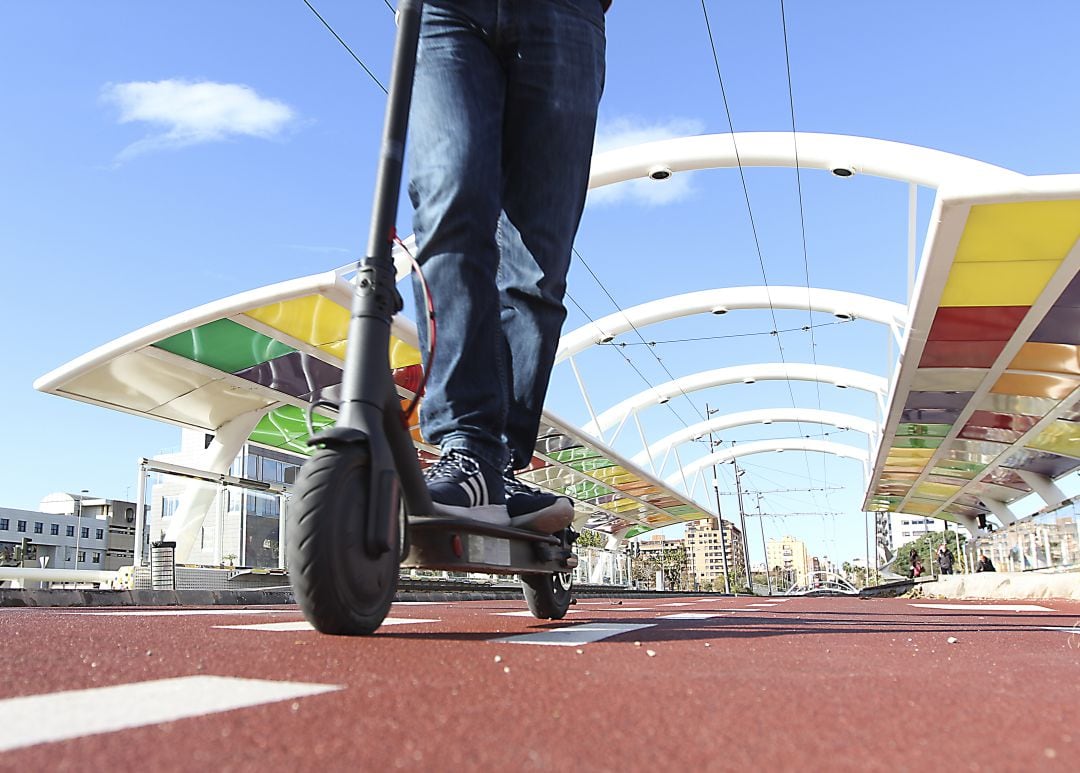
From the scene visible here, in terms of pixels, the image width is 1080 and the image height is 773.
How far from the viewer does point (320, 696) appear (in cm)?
94

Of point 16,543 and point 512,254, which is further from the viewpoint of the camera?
point 16,543

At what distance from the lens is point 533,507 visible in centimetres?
236

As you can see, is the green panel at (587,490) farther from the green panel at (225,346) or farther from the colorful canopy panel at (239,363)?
the green panel at (225,346)

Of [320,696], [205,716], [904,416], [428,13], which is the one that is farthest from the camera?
[904,416]

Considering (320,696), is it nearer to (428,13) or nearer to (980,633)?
(428,13)

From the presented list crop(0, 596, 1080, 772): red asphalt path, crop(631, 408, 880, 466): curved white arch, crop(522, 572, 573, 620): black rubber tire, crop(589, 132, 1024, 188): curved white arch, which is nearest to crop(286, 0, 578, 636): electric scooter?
crop(0, 596, 1080, 772): red asphalt path

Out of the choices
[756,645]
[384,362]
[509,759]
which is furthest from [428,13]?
[509,759]

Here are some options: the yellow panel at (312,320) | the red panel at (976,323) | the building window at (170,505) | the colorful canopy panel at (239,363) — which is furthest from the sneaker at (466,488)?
the building window at (170,505)

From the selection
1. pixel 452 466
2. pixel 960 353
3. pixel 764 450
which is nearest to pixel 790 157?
pixel 960 353

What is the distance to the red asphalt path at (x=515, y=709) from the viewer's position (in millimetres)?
694

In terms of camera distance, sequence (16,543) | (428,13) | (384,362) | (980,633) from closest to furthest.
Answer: (384,362) < (428,13) < (980,633) < (16,543)

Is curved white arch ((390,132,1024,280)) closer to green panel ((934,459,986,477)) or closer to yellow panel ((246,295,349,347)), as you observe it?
yellow panel ((246,295,349,347))

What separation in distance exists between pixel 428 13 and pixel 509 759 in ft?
7.21

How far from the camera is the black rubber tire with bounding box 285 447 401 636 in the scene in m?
1.57
